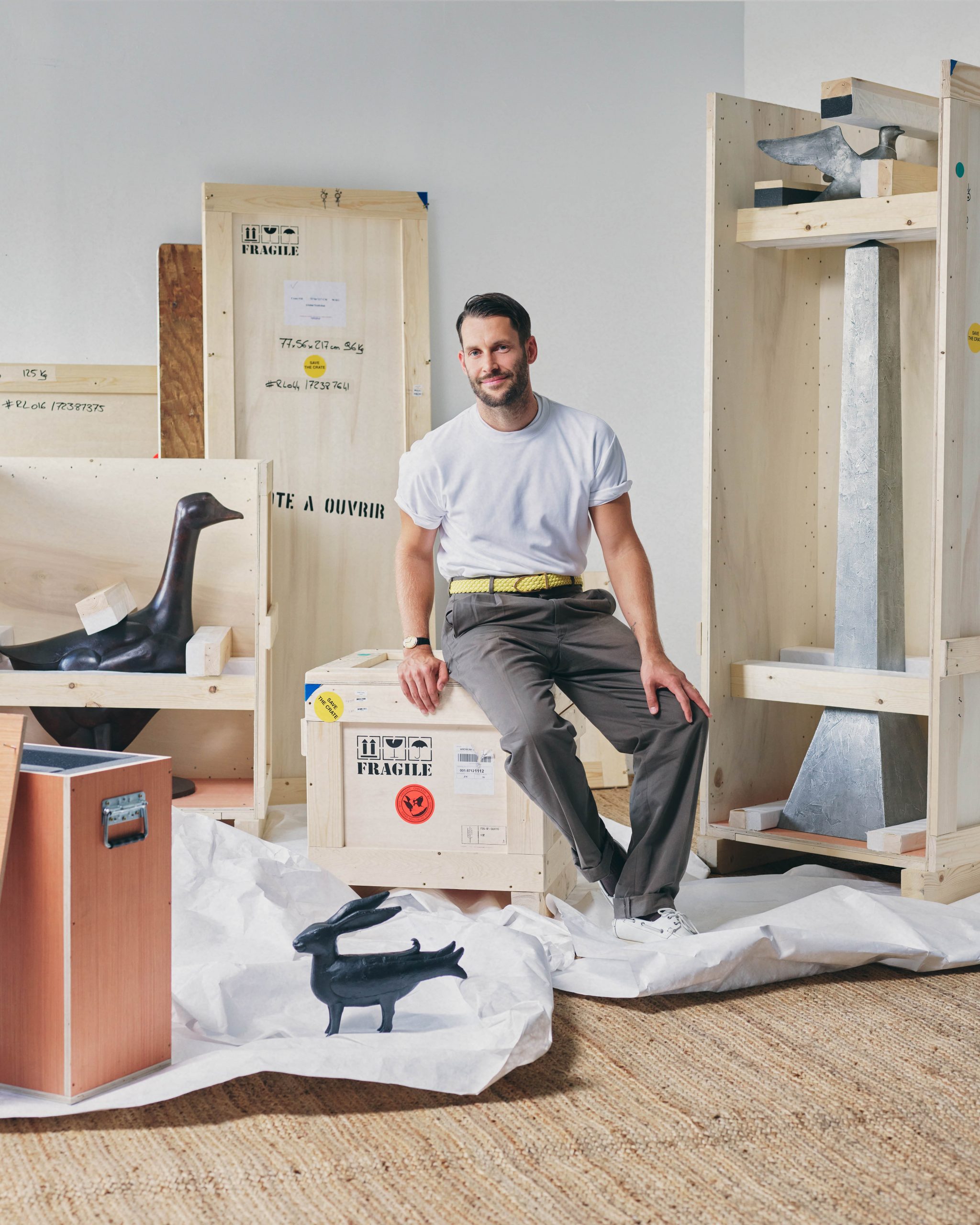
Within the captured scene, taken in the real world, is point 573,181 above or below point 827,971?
above

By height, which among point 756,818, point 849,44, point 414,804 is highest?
point 849,44

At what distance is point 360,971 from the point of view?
1.75 m

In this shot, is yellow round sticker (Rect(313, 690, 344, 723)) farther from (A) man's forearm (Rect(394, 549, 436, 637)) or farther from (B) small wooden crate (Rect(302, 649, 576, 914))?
(A) man's forearm (Rect(394, 549, 436, 637))

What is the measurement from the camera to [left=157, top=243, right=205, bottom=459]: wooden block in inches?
137

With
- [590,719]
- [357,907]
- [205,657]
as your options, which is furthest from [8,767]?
[205,657]

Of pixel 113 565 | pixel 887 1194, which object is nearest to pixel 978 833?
pixel 887 1194

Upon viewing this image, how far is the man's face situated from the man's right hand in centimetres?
56

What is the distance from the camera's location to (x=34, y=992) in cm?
154

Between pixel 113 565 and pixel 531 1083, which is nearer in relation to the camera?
pixel 531 1083

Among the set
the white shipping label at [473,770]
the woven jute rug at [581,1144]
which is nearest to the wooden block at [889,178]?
the white shipping label at [473,770]

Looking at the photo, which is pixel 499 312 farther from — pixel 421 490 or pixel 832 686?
pixel 832 686

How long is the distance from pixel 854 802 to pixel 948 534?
671 mm

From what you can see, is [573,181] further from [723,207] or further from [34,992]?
[34,992]

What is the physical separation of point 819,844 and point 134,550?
1.90 meters
